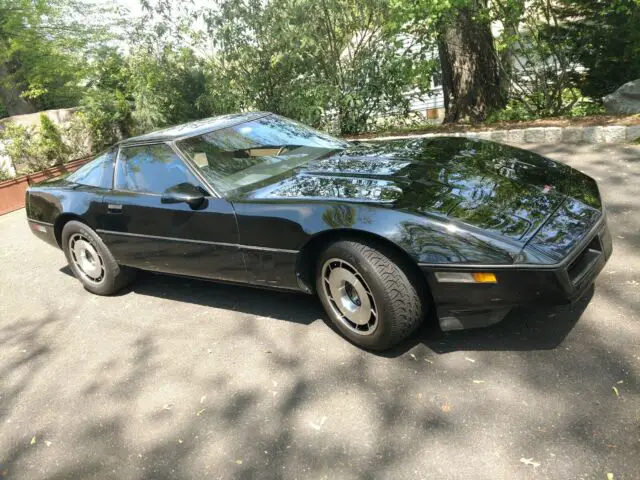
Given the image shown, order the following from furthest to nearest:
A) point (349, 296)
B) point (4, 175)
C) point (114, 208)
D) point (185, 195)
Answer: point (4, 175) → point (114, 208) → point (185, 195) → point (349, 296)

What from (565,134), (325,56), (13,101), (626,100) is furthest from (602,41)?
(13,101)

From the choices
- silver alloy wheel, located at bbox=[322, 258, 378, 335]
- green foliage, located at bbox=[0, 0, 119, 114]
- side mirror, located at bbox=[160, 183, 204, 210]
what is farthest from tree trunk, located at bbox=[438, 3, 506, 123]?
green foliage, located at bbox=[0, 0, 119, 114]

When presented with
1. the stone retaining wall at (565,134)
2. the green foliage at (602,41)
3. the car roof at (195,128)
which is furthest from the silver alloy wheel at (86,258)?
the green foliage at (602,41)

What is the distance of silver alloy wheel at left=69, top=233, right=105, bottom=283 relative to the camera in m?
4.40

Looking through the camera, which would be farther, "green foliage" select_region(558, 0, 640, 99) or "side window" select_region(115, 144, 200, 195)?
"green foliage" select_region(558, 0, 640, 99)

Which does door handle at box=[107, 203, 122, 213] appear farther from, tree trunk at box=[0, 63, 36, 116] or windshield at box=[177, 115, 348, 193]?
tree trunk at box=[0, 63, 36, 116]

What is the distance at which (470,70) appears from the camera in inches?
332

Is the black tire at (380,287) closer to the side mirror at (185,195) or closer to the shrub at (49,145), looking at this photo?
the side mirror at (185,195)

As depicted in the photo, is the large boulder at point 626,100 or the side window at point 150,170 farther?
the large boulder at point 626,100

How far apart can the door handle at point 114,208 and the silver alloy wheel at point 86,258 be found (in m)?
0.54

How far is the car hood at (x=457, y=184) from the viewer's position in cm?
267

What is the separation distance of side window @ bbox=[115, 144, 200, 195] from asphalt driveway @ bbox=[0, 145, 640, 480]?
100cm

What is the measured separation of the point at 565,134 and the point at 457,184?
4.63 m

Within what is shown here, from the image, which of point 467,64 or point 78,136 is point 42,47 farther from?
point 467,64
